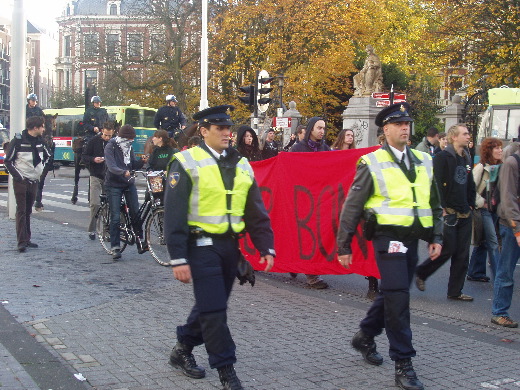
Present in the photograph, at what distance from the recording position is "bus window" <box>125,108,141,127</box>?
42.3m

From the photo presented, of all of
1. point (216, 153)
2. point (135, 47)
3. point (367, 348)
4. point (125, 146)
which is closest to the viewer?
point (216, 153)

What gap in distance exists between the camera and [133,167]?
1062 cm

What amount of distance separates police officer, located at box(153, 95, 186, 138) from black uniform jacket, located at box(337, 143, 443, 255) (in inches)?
402

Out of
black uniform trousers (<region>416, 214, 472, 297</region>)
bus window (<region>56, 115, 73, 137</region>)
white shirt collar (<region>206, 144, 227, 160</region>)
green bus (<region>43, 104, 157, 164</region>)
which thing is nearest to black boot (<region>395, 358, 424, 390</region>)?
white shirt collar (<region>206, 144, 227, 160</region>)

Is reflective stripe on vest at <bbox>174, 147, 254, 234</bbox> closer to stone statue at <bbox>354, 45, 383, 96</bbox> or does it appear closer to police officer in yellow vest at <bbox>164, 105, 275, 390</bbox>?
police officer in yellow vest at <bbox>164, 105, 275, 390</bbox>

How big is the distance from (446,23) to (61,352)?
26830 mm

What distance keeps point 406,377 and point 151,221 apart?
18.5 feet

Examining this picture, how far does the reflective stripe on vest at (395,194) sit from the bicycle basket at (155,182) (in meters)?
5.29

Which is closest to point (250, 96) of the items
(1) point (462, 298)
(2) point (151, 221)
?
(2) point (151, 221)

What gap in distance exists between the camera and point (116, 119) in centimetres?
4088

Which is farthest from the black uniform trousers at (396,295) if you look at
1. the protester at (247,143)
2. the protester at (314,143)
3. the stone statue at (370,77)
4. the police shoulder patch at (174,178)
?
the stone statue at (370,77)

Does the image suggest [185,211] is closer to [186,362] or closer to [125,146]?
[186,362]

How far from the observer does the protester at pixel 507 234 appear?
650 cm

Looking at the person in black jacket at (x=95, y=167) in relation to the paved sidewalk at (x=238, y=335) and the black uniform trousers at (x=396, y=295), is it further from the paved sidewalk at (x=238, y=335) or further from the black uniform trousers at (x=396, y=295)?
the black uniform trousers at (x=396, y=295)
